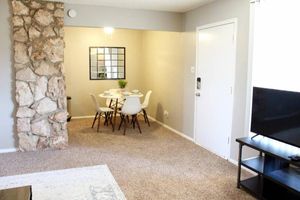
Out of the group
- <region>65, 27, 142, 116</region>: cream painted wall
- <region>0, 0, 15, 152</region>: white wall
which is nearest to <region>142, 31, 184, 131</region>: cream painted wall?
<region>65, 27, 142, 116</region>: cream painted wall

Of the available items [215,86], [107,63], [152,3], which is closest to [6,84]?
[152,3]

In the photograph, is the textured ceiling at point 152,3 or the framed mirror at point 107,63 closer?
the textured ceiling at point 152,3

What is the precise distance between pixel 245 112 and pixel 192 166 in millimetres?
1003

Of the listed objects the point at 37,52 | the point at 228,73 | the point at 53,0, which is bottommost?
the point at 228,73

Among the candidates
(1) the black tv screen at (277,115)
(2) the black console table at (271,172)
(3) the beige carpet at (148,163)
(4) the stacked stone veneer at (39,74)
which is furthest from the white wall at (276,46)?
(4) the stacked stone veneer at (39,74)

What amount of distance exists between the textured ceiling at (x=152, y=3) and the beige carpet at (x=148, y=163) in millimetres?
2287

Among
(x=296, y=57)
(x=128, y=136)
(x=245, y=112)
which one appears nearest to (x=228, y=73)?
(x=245, y=112)

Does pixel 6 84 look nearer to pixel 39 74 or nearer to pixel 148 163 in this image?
pixel 39 74

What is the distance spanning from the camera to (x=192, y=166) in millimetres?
3623

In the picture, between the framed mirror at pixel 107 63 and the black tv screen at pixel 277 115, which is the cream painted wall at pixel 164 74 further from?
the black tv screen at pixel 277 115

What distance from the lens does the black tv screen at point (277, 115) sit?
250cm

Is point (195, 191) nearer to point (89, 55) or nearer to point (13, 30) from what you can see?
point (13, 30)

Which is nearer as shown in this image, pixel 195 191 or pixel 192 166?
pixel 195 191

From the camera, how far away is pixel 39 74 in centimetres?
407
